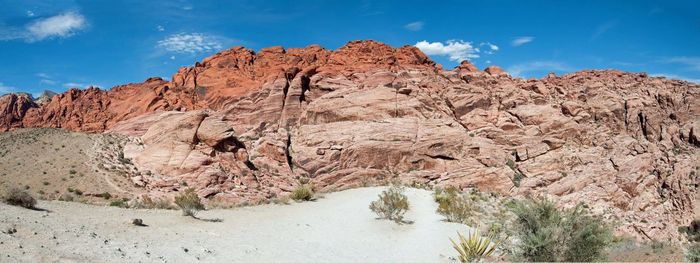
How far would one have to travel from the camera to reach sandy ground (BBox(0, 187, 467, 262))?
29.3ft

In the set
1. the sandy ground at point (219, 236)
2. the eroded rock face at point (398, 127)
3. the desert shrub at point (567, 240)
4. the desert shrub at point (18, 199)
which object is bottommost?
the sandy ground at point (219, 236)

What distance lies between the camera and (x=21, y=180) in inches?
1045

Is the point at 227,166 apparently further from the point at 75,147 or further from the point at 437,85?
the point at 437,85

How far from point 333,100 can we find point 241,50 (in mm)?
16925

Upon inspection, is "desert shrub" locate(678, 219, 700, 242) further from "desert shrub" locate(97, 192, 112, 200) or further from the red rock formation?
the red rock formation

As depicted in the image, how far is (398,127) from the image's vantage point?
39.8 metres

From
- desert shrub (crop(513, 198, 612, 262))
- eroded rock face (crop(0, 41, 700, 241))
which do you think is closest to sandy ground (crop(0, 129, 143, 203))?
eroded rock face (crop(0, 41, 700, 241))

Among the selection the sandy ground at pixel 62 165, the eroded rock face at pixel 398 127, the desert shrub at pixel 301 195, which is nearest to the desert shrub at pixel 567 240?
the desert shrub at pixel 301 195

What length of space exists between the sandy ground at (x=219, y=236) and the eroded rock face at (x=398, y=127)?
39.9ft

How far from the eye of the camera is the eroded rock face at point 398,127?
112 feet

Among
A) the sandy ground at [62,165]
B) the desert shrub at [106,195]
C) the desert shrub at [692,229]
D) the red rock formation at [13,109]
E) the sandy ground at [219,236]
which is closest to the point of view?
the sandy ground at [219,236]

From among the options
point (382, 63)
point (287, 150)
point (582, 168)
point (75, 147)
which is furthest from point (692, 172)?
point (75, 147)

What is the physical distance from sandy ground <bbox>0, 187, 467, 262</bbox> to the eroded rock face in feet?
39.9

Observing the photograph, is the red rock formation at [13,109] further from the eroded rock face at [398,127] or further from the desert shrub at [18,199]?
the desert shrub at [18,199]
